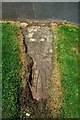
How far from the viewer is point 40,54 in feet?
58.5

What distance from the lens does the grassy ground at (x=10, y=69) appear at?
1577cm

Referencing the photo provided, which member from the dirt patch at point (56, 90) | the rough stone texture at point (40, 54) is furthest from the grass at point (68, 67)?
the rough stone texture at point (40, 54)

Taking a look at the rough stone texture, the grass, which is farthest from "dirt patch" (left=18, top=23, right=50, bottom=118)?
the grass

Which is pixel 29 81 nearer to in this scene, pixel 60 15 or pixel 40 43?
pixel 40 43

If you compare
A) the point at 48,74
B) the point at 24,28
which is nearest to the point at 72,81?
the point at 48,74

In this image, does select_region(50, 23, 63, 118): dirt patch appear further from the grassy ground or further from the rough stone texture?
the grassy ground

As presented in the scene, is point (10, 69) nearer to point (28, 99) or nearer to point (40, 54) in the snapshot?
point (40, 54)

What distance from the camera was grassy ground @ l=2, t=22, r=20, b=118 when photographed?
1577 cm

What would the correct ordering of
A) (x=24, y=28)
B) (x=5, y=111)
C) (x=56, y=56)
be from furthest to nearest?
1. (x=24, y=28)
2. (x=56, y=56)
3. (x=5, y=111)

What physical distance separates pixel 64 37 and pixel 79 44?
81 cm

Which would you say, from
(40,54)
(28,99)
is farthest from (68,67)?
(28,99)

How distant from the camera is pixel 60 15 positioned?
19.9 meters

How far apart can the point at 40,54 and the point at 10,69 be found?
1.69 m

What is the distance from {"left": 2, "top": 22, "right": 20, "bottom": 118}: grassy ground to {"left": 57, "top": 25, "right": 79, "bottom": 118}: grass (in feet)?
6.56
